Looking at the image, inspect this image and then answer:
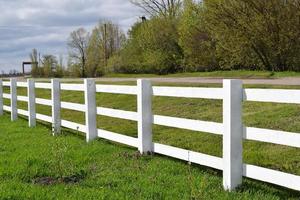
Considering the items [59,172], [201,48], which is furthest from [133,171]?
[201,48]

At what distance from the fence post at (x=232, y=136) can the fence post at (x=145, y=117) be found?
2403mm

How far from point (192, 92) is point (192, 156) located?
92cm

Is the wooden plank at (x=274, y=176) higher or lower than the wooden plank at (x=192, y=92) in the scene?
lower

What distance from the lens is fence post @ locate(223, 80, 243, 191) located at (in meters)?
6.35

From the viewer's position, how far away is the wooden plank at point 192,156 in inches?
270

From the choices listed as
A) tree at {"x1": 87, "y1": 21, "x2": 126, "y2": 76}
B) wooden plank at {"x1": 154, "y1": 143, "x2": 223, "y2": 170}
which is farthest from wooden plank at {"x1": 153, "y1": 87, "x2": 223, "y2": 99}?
tree at {"x1": 87, "y1": 21, "x2": 126, "y2": 76}

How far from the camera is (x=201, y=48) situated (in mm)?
43438

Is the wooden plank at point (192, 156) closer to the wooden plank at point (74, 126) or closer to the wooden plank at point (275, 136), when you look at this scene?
the wooden plank at point (275, 136)

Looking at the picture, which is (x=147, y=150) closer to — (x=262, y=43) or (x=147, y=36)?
(x=262, y=43)

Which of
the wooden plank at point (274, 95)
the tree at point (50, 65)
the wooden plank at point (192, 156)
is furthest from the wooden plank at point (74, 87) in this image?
the tree at point (50, 65)

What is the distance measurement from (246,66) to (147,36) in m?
18.0

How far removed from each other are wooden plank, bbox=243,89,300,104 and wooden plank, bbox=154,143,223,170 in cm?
99

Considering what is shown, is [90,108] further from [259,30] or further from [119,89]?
[259,30]

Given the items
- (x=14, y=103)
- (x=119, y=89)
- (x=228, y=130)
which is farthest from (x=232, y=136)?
(x=14, y=103)
